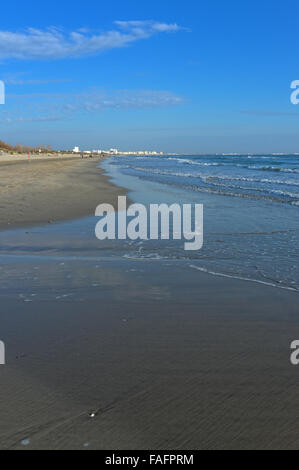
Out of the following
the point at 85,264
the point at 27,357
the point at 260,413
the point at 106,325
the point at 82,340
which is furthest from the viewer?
the point at 85,264

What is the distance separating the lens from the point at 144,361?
288 centimetres

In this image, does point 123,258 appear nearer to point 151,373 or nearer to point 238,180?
point 151,373

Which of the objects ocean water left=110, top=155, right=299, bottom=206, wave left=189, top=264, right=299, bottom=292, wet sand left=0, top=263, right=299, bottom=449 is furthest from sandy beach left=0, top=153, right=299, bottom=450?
ocean water left=110, top=155, right=299, bottom=206

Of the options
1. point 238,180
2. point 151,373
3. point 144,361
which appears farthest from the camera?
point 238,180

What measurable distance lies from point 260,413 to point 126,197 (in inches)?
492

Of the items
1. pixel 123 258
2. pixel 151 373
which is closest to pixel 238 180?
pixel 123 258

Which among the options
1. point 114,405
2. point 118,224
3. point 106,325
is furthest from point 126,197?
point 114,405

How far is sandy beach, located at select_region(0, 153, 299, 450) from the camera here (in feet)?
7.04

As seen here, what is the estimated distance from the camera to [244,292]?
176 inches

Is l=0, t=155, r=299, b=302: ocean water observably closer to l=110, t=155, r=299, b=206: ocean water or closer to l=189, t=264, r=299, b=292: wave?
l=189, t=264, r=299, b=292: wave

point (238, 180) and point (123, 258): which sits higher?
point (238, 180)

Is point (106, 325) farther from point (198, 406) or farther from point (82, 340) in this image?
point (198, 406)

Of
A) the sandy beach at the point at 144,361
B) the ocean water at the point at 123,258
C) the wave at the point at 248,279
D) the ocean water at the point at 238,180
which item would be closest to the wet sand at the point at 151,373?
the sandy beach at the point at 144,361

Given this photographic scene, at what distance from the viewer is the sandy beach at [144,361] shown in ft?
7.04
